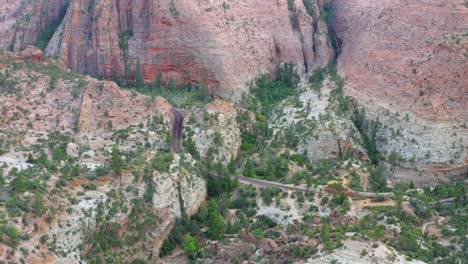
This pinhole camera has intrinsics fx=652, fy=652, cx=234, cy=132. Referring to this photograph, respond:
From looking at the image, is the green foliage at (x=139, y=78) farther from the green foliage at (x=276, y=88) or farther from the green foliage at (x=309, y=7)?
the green foliage at (x=309, y=7)

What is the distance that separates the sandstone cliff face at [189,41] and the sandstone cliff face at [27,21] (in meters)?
5.59

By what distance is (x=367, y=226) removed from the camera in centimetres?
5097

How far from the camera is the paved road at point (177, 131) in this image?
66500 mm

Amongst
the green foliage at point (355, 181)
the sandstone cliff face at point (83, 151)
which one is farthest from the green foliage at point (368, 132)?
the sandstone cliff face at point (83, 151)

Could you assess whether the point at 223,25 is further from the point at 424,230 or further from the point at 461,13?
the point at 424,230

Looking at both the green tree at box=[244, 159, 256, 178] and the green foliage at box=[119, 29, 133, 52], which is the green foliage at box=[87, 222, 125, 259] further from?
the green foliage at box=[119, 29, 133, 52]

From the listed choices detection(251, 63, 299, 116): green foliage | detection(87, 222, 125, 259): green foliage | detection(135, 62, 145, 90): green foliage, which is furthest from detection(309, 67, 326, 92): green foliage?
detection(87, 222, 125, 259): green foliage

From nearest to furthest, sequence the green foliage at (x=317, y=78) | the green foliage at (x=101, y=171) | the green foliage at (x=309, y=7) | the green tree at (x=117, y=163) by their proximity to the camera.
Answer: the green foliage at (x=101, y=171), the green tree at (x=117, y=163), the green foliage at (x=317, y=78), the green foliage at (x=309, y=7)

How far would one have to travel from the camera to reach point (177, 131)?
69.4 metres

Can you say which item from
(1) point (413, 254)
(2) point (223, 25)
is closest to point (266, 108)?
(2) point (223, 25)

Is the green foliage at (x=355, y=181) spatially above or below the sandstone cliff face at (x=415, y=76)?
below

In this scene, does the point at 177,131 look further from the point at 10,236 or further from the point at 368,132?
the point at 10,236

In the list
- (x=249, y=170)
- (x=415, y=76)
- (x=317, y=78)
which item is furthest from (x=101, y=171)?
(x=415, y=76)

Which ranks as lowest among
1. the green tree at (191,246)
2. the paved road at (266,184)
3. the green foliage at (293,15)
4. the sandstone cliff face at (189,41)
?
the green tree at (191,246)
